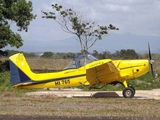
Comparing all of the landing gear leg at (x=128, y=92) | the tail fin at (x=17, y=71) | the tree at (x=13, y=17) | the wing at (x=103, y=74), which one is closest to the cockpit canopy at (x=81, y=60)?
the wing at (x=103, y=74)

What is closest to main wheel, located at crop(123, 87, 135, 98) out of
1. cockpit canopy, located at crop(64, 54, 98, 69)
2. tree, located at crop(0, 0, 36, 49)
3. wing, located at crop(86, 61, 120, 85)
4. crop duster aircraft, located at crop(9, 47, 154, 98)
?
crop duster aircraft, located at crop(9, 47, 154, 98)

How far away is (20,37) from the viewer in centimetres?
2527

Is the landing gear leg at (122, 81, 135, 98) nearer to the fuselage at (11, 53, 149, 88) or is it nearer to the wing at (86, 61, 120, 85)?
the fuselage at (11, 53, 149, 88)

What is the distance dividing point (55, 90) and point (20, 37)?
6953mm

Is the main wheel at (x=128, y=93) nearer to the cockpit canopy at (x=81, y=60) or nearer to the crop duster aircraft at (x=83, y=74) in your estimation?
the crop duster aircraft at (x=83, y=74)

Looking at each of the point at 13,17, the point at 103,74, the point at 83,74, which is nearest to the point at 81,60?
the point at 83,74

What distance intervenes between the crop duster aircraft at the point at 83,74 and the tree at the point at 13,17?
8158 millimetres

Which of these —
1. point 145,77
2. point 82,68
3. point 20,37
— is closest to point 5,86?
point 20,37

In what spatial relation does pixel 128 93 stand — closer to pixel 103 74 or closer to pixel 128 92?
pixel 128 92

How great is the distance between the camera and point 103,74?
15969 millimetres

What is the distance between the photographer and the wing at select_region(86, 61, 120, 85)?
51.2 ft

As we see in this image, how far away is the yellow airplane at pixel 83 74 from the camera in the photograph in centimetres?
1583

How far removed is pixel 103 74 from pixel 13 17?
11.6 m

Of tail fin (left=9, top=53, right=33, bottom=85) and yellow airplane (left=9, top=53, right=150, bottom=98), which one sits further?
tail fin (left=9, top=53, right=33, bottom=85)
